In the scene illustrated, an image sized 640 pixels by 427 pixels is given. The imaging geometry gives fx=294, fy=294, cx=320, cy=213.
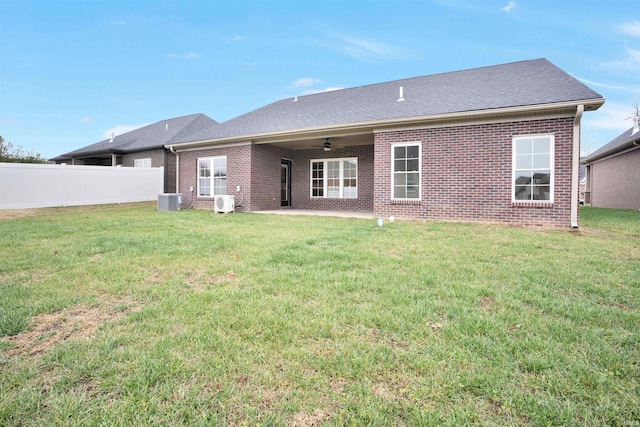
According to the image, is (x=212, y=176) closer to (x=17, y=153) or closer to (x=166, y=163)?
(x=166, y=163)

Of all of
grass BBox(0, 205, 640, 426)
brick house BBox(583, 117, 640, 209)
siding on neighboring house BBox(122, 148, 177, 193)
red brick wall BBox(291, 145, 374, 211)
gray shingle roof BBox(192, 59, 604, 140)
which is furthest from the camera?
siding on neighboring house BBox(122, 148, 177, 193)

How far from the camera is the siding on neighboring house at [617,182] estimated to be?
15.6 m

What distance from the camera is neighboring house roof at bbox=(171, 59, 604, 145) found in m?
8.17

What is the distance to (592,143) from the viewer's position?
36688 mm

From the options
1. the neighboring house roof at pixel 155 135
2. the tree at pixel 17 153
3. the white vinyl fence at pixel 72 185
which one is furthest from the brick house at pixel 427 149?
the tree at pixel 17 153

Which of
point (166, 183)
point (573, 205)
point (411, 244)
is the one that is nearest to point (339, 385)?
point (411, 244)

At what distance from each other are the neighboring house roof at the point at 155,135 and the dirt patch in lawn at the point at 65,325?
15854 millimetres

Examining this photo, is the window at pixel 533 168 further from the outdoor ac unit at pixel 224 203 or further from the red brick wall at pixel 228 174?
the outdoor ac unit at pixel 224 203

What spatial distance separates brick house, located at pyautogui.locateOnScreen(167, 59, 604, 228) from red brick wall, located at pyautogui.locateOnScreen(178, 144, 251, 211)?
5 cm

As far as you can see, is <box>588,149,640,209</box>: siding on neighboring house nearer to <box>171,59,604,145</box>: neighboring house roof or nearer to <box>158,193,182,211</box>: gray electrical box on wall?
<box>171,59,604,145</box>: neighboring house roof

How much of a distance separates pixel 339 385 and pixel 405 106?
10.1 metres

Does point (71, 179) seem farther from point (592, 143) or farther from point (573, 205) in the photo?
point (592, 143)

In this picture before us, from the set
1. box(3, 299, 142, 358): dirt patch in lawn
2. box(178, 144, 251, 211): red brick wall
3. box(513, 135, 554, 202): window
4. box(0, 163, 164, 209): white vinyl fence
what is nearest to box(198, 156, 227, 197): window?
box(178, 144, 251, 211): red brick wall

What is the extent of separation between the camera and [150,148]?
57.0 ft
